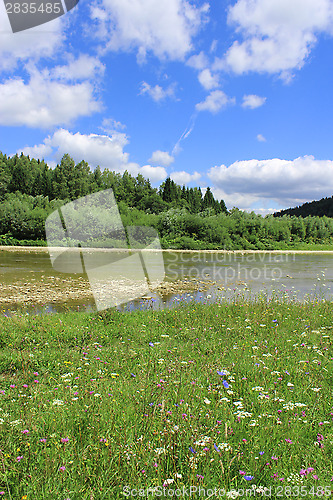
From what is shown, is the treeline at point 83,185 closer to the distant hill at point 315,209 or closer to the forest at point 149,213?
the forest at point 149,213

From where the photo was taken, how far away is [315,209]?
182m

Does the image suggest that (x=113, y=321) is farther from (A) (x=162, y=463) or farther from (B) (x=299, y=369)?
(A) (x=162, y=463)

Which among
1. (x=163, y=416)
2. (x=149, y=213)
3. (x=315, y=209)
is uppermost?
(x=315, y=209)

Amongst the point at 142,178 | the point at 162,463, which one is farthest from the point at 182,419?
the point at 142,178

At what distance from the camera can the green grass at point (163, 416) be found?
251 cm

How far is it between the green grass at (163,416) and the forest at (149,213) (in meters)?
55.2

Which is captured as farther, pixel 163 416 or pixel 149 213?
pixel 149 213

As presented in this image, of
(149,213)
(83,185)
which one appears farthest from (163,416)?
(83,185)

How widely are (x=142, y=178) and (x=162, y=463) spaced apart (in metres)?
103

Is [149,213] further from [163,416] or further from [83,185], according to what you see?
[163,416]

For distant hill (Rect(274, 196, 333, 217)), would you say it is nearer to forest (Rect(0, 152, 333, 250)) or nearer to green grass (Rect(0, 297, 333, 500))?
forest (Rect(0, 152, 333, 250))

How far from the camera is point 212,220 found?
65938 millimetres

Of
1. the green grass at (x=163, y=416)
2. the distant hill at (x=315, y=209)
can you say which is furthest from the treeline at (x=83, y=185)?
the distant hill at (x=315, y=209)

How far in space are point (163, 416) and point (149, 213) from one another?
269ft
